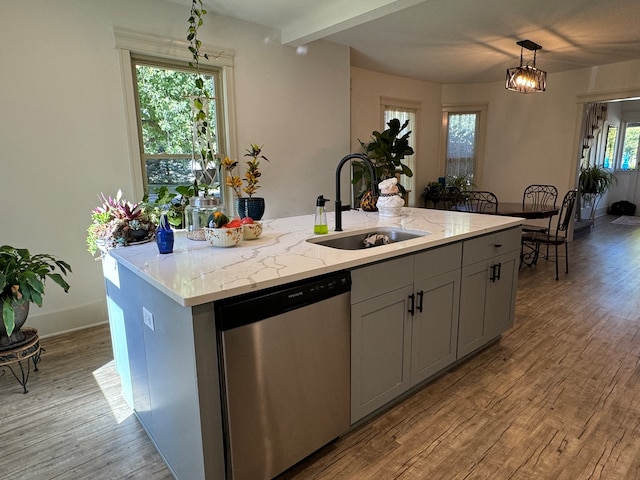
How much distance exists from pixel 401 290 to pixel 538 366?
4.46ft

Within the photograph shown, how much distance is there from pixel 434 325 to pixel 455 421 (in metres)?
0.51

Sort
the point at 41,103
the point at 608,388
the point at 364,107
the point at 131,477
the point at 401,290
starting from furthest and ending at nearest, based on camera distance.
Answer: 1. the point at 364,107
2. the point at 41,103
3. the point at 608,388
4. the point at 401,290
5. the point at 131,477

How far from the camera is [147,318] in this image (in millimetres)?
1686

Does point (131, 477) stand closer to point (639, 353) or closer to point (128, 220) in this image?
point (128, 220)

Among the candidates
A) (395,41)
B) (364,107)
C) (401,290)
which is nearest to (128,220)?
(401,290)

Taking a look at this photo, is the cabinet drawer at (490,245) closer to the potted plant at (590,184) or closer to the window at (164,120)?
the window at (164,120)

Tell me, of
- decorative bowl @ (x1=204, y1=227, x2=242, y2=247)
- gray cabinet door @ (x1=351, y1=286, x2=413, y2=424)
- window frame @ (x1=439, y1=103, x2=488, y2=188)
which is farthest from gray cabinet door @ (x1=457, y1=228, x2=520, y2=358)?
window frame @ (x1=439, y1=103, x2=488, y2=188)

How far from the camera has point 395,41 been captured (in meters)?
4.69

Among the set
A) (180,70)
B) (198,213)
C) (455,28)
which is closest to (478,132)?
(455,28)

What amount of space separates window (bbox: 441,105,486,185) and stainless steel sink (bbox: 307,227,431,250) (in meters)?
5.55

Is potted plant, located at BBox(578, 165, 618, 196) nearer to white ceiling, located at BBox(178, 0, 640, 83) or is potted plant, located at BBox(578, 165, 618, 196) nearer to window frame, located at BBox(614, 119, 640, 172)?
window frame, located at BBox(614, 119, 640, 172)

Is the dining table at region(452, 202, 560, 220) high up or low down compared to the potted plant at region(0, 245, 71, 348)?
up

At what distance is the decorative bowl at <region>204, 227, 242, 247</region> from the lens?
1941mm

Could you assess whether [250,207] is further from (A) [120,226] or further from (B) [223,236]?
(A) [120,226]
